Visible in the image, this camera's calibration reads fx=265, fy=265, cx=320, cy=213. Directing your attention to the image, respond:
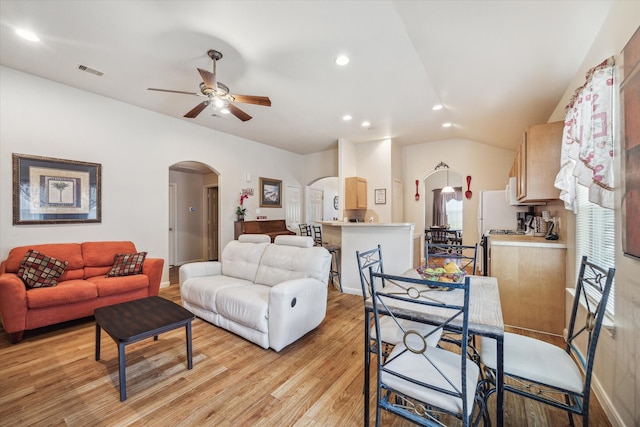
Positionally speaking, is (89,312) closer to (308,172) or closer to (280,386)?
(280,386)

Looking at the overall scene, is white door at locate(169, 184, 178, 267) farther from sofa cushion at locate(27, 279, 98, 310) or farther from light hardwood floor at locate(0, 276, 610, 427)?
light hardwood floor at locate(0, 276, 610, 427)

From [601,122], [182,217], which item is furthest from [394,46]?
[182,217]

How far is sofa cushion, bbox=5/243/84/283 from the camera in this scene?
2930 millimetres

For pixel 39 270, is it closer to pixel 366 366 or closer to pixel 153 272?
pixel 153 272

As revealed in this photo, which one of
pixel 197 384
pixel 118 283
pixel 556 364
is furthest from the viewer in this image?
pixel 118 283

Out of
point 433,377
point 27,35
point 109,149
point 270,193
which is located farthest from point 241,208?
point 433,377

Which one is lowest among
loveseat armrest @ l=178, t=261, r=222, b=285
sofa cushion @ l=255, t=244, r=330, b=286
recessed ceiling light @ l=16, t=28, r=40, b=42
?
loveseat armrest @ l=178, t=261, r=222, b=285

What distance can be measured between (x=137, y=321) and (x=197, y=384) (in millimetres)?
668

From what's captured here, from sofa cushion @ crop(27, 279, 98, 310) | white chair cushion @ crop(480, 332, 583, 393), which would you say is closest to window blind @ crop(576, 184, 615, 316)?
white chair cushion @ crop(480, 332, 583, 393)

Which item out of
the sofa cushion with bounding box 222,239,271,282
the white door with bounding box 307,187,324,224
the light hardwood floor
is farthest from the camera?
the white door with bounding box 307,187,324,224

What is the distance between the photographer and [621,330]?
153cm

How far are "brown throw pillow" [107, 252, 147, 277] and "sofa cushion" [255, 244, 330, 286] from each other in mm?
1682

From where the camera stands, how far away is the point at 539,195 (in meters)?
2.68

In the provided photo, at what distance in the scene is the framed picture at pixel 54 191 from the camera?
322 cm
